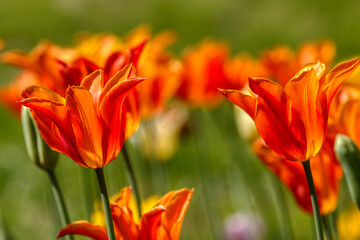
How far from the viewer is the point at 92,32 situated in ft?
17.6

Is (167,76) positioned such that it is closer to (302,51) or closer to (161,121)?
(302,51)

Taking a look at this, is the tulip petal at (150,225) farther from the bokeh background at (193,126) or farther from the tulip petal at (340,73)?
the bokeh background at (193,126)

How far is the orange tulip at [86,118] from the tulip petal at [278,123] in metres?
0.17

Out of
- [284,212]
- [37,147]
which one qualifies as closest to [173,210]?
[37,147]

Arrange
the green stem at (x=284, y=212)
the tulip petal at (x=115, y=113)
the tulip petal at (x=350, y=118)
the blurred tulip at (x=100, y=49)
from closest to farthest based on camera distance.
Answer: the tulip petal at (x=115, y=113)
the tulip petal at (x=350, y=118)
the blurred tulip at (x=100, y=49)
the green stem at (x=284, y=212)

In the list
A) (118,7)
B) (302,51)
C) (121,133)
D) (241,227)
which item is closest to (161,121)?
(241,227)

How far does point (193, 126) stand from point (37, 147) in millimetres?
1054

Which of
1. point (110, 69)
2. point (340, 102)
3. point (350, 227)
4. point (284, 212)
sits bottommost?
point (350, 227)

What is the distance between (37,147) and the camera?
103 centimetres

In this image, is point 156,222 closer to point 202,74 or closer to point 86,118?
point 86,118

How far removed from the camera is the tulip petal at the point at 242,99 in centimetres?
81

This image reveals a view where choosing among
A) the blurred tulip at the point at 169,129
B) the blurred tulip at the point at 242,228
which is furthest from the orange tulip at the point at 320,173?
the blurred tulip at the point at 169,129

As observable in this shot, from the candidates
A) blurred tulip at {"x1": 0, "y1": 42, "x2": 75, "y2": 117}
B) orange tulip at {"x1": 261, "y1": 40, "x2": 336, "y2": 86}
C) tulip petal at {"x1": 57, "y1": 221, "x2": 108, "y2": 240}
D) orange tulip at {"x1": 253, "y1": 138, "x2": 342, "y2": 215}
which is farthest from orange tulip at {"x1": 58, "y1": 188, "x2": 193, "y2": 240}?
orange tulip at {"x1": 261, "y1": 40, "x2": 336, "y2": 86}

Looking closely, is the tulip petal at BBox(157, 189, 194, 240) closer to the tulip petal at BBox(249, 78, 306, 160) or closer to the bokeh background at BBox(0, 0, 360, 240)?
the tulip petal at BBox(249, 78, 306, 160)
